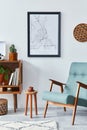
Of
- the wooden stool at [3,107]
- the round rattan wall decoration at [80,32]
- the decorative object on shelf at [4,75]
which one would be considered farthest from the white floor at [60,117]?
the round rattan wall decoration at [80,32]

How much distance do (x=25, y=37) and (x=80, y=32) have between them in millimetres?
950

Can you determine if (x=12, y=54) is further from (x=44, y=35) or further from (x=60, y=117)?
(x=60, y=117)

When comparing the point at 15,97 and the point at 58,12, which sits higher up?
the point at 58,12

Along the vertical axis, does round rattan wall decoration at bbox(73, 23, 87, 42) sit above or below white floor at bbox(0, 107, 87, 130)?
above

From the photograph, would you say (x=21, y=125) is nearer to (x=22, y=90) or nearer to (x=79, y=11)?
(x=22, y=90)

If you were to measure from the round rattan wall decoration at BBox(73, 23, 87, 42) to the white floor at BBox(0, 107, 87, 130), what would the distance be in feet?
4.00

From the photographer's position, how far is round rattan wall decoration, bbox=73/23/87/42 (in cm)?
477

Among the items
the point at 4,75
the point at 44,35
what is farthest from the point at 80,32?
the point at 4,75

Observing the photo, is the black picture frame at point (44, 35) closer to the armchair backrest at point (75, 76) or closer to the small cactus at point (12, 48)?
the small cactus at point (12, 48)

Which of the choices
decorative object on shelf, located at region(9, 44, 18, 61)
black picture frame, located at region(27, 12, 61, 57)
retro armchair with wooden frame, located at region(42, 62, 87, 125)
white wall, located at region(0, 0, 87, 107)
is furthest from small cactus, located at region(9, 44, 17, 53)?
retro armchair with wooden frame, located at region(42, 62, 87, 125)

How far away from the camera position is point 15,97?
181 inches

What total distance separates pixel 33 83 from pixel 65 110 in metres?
0.73

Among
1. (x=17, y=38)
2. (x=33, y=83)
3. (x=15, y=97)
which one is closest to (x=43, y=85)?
(x=33, y=83)

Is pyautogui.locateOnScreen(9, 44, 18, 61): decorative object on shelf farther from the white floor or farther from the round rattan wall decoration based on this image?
the round rattan wall decoration
